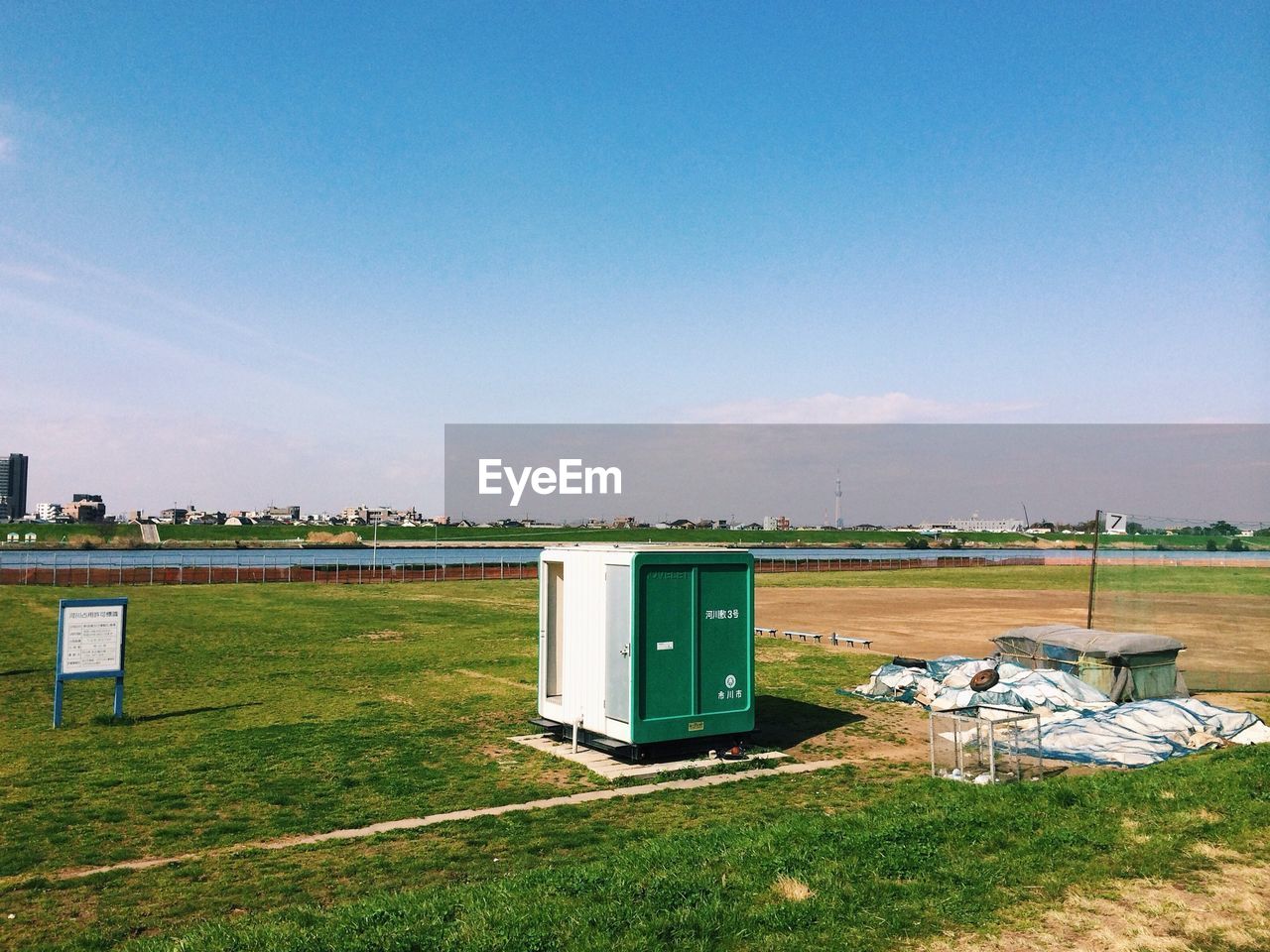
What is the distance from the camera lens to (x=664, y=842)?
8398 mm

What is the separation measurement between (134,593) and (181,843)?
45428mm

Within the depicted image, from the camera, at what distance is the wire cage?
11758 mm

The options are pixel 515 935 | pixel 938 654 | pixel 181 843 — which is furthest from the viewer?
pixel 938 654

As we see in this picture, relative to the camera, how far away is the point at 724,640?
13.4 meters

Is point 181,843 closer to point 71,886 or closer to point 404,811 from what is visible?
point 71,886

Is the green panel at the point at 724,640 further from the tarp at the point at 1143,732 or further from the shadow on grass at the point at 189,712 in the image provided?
the shadow on grass at the point at 189,712

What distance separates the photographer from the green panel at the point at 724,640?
13.3 metres

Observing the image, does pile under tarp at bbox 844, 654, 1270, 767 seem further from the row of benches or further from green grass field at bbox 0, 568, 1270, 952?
the row of benches

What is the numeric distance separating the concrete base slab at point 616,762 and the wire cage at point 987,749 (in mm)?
2406

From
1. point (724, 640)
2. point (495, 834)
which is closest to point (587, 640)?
point (724, 640)

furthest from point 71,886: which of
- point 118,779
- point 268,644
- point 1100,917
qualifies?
point 268,644

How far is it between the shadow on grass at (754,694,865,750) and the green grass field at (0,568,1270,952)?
0.29 ft

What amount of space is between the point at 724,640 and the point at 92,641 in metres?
11.3

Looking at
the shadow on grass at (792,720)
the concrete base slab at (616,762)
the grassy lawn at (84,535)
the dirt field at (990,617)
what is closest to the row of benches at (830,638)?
the dirt field at (990,617)
